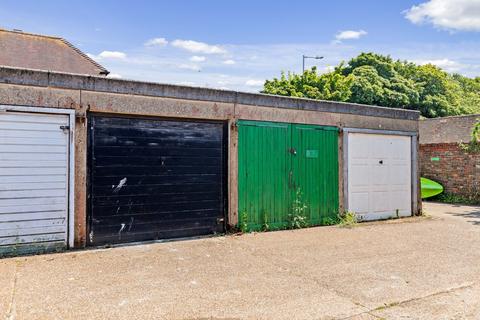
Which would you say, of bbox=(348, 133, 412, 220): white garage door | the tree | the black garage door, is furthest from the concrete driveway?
the tree

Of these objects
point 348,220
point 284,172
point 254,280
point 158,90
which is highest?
point 158,90

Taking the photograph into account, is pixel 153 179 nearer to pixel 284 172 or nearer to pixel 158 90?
pixel 158 90

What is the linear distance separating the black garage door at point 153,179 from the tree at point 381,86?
1692 centimetres

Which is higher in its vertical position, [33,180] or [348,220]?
[33,180]

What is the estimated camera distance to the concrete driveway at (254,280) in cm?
376

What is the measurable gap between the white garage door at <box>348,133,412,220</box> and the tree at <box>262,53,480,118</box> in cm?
1362

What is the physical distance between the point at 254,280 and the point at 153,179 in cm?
292

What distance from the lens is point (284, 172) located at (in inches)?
313

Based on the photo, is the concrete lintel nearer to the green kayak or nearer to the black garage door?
the black garage door

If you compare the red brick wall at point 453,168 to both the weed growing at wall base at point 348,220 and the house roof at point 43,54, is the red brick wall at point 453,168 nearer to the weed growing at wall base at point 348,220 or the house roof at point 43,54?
the weed growing at wall base at point 348,220

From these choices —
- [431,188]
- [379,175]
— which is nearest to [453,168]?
[431,188]

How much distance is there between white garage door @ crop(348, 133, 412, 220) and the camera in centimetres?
896

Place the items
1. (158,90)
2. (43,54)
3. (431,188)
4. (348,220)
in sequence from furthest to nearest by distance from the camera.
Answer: (43,54), (431,188), (348,220), (158,90)

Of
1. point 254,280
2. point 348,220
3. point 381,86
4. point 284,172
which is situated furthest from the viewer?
point 381,86
